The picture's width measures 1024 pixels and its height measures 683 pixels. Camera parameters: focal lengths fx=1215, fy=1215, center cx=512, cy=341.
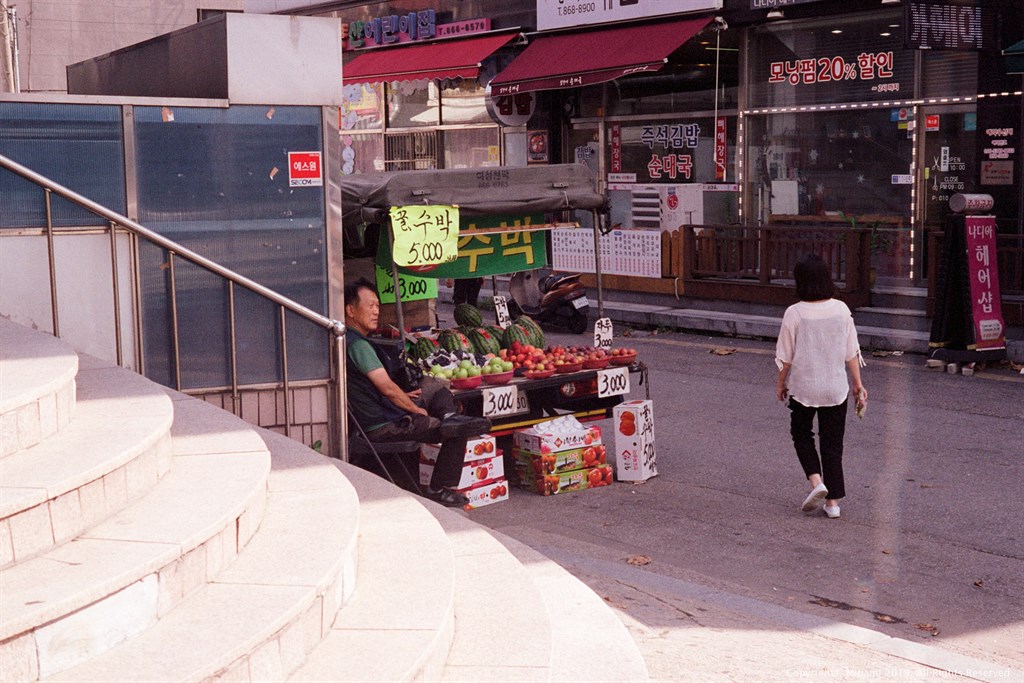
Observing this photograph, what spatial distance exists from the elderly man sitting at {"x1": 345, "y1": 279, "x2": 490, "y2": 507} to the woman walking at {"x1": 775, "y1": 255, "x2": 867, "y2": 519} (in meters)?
2.09

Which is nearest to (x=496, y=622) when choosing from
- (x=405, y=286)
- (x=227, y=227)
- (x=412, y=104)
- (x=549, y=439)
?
(x=227, y=227)

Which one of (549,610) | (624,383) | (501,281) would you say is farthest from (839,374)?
(501,281)

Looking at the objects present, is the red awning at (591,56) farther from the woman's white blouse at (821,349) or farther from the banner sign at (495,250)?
the woman's white blouse at (821,349)

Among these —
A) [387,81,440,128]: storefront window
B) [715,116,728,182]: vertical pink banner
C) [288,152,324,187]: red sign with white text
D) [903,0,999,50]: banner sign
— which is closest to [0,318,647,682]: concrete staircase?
[288,152,324,187]: red sign with white text

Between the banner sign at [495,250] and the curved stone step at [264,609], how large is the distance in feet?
15.4

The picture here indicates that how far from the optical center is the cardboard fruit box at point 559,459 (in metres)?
8.66

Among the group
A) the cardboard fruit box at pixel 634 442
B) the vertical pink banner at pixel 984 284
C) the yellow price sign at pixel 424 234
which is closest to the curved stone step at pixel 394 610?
the yellow price sign at pixel 424 234

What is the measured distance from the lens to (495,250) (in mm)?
10094

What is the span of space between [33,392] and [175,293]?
7.93 feet


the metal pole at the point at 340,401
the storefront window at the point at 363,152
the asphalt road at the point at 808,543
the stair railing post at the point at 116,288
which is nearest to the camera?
the asphalt road at the point at 808,543

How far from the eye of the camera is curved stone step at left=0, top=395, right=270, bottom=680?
3.48 meters

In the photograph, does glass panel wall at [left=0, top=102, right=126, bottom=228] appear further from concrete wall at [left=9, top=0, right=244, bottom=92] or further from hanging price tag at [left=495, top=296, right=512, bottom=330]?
concrete wall at [left=9, top=0, right=244, bottom=92]

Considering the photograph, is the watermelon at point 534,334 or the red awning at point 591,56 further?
the red awning at point 591,56

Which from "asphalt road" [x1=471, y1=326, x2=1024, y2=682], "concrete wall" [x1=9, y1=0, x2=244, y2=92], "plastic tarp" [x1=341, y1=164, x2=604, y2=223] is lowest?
"asphalt road" [x1=471, y1=326, x2=1024, y2=682]
